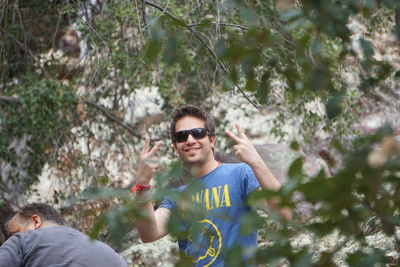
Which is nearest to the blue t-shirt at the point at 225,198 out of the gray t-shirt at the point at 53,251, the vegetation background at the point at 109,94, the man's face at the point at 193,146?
the man's face at the point at 193,146

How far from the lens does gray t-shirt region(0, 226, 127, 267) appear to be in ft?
14.3

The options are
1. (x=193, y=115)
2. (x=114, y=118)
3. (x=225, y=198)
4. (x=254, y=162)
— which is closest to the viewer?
(x=254, y=162)

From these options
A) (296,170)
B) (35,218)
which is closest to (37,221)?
(35,218)

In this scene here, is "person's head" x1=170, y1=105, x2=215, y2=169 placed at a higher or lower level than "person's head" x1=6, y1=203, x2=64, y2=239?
A: higher

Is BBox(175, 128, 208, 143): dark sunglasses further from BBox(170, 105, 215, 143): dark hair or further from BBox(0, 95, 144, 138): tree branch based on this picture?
BBox(0, 95, 144, 138): tree branch

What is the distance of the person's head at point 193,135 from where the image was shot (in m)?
4.21

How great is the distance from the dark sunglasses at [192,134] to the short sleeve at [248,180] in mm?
355

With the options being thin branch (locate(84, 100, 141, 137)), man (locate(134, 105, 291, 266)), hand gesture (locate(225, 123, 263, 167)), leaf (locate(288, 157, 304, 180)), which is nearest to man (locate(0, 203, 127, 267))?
man (locate(134, 105, 291, 266))

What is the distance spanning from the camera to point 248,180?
3994 millimetres

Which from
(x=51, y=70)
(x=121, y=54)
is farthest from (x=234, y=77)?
(x=51, y=70)

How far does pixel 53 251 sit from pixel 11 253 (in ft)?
0.79

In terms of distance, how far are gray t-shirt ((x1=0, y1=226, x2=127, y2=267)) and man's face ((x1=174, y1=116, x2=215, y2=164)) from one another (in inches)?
30.0

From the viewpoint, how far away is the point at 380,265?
1.71m

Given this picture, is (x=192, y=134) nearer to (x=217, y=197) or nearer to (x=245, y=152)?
(x=217, y=197)
